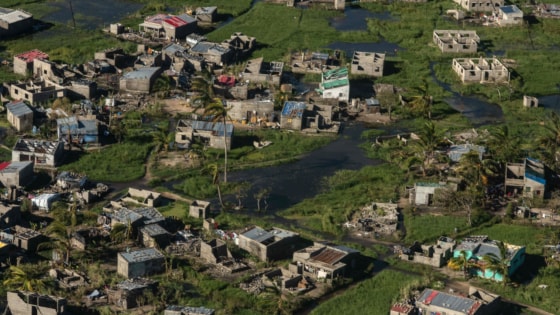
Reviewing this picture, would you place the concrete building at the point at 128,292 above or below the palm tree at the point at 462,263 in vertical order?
below

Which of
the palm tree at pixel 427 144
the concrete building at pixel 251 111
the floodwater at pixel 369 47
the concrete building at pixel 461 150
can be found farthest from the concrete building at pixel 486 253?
the floodwater at pixel 369 47

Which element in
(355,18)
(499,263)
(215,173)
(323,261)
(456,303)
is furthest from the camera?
(355,18)

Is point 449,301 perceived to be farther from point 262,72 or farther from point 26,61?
point 26,61

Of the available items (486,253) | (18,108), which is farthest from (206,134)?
(486,253)

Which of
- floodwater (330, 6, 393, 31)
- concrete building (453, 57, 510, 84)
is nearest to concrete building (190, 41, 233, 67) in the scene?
floodwater (330, 6, 393, 31)

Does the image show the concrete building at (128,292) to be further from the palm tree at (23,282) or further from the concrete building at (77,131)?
the concrete building at (77,131)

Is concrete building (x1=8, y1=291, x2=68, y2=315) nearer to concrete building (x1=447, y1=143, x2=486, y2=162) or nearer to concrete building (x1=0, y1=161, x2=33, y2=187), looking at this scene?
concrete building (x1=0, y1=161, x2=33, y2=187)

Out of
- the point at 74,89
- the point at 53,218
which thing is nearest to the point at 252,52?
the point at 74,89
